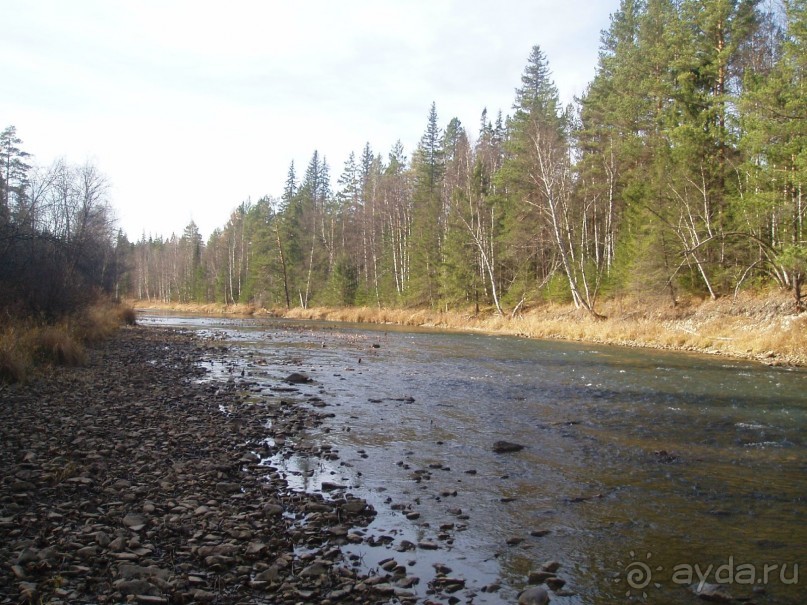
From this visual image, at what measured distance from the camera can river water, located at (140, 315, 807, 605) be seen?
504 centimetres

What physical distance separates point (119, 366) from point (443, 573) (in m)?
14.3

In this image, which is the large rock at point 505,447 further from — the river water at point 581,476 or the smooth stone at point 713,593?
the smooth stone at point 713,593

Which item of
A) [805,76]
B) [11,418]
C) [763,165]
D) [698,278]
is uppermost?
[805,76]

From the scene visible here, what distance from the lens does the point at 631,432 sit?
1009cm

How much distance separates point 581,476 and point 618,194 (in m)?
32.6

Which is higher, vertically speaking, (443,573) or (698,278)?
(698,278)

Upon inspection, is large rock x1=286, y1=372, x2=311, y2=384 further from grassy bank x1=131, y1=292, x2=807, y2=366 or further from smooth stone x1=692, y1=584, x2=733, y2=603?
grassy bank x1=131, y1=292, x2=807, y2=366

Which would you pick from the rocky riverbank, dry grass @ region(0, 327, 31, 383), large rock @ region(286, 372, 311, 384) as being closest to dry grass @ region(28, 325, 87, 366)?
dry grass @ region(0, 327, 31, 383)

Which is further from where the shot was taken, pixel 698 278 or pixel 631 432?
pixel 698 278

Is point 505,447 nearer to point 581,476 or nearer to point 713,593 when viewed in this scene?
point 581,476

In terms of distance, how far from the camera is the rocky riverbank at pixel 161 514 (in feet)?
13.9

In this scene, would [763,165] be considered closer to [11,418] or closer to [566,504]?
[566,504]

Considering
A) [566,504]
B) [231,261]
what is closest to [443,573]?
[566,504]

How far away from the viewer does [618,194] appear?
119 ft
